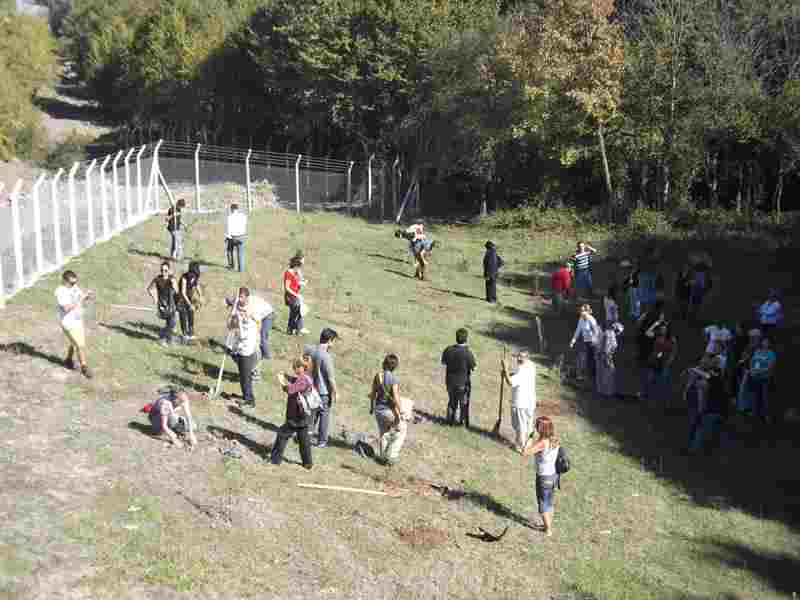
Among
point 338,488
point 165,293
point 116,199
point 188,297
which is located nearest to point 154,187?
point 116,199

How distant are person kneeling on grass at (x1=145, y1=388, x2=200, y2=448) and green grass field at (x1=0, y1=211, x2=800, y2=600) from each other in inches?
8.0

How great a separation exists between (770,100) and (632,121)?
4.65 meters

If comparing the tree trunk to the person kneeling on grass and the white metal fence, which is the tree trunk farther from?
the person kneeling on grass

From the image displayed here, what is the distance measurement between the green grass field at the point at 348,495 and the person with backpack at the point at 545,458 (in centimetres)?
54

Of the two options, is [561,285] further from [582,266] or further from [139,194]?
[139,194]

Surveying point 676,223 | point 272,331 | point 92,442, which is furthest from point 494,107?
point 92,442

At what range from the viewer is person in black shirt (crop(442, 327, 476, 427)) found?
14.5m

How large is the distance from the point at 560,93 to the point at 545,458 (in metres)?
25.3

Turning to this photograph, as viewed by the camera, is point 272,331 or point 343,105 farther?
point 343,105

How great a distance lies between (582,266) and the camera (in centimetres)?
2391

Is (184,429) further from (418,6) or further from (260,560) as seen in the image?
(418,6)

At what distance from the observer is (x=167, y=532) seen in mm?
10039

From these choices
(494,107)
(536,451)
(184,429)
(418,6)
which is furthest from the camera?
(418,6)

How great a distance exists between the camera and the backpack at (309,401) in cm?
1191
